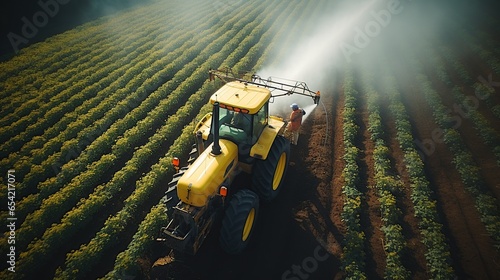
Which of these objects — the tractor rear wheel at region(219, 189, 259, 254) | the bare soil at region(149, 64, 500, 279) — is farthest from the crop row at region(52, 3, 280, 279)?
the tractor rear wheel at region(219, 189, 259, 254)

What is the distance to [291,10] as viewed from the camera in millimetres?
28328

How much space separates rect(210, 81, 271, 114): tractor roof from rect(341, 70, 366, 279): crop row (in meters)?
4.16

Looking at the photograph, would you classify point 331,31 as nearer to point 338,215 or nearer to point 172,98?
point 172,98

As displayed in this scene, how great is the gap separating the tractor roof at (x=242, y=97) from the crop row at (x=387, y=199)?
493 centimetres

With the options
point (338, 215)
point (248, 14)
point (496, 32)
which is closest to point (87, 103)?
point (338, 215)

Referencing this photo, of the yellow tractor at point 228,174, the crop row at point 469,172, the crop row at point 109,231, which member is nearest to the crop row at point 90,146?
the crop row at point 109,231

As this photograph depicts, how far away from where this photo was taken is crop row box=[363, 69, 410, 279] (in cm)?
757

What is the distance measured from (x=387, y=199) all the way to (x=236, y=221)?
16.6ft

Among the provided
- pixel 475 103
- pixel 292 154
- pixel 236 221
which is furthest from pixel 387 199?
pixel 475 103

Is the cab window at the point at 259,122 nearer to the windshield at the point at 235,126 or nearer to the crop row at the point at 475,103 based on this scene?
the windshield at the point at 235,126

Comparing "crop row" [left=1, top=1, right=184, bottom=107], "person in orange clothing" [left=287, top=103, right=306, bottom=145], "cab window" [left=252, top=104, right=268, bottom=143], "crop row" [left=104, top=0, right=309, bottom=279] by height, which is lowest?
"crop row" [left=104, top=0, right=309, bottom=279]

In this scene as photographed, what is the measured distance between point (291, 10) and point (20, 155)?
25.3m

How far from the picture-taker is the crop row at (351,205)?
7571 millimetres

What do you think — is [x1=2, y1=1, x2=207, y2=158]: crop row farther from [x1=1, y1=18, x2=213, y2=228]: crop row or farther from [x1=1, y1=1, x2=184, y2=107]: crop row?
[x1=1, y1=18, x2=213, y2=228]: crop row
